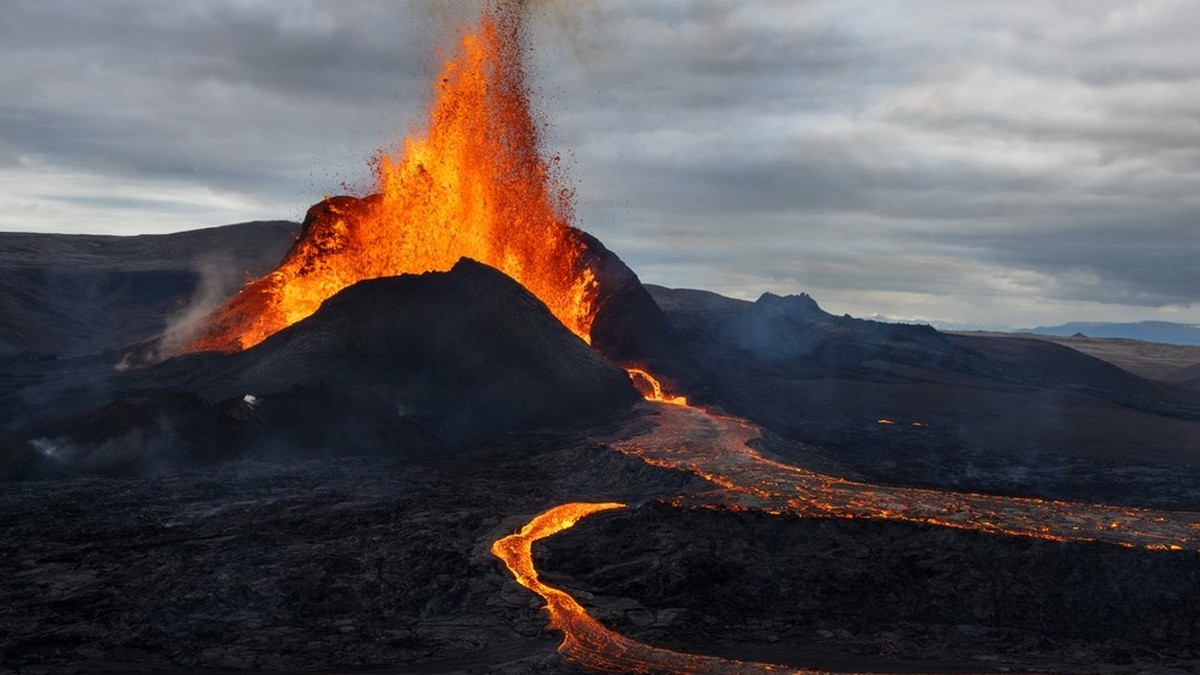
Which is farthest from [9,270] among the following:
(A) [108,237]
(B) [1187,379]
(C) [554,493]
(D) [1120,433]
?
(B) [1187,379]

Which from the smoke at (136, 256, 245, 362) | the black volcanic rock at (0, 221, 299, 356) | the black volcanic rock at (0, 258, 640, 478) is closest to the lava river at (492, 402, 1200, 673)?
the black volcanic rock at (0, 258, 640, 478)

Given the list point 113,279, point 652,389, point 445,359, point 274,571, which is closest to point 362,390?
point 445,359

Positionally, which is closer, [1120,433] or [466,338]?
[466,338]

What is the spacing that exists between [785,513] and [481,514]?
26.6ft

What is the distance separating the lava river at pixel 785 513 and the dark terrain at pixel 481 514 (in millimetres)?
554

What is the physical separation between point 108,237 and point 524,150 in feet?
398

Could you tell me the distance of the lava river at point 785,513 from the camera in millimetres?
17062

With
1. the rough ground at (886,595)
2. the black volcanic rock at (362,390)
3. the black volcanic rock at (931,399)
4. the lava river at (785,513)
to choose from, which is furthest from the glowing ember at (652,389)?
the rough ground at (886,595)

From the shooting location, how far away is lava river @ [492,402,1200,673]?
17062mm

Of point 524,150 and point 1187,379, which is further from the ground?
point 524,150

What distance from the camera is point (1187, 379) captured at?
103 meters

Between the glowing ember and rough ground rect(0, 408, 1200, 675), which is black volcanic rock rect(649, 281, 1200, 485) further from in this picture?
rough ground rect(0, 408, 1200, 675)

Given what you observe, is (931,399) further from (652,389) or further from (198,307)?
(198,307)

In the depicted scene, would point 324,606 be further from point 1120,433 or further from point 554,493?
point 1120,433
